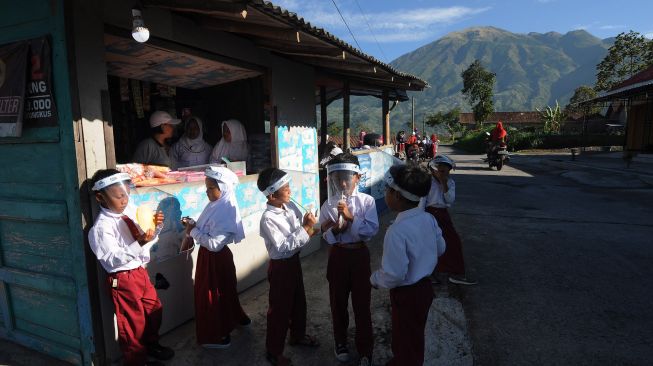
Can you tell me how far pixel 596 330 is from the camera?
3412mm

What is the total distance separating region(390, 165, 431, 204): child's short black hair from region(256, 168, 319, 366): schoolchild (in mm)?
703

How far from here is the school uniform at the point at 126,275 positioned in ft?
8.96

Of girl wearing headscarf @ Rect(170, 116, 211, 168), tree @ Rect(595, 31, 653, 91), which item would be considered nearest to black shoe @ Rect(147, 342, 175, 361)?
girl wearing headscarf @ Rect(170, 116, 211, 168)

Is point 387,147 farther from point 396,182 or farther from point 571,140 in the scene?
point 571,140

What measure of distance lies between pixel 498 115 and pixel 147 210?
63.5 metres

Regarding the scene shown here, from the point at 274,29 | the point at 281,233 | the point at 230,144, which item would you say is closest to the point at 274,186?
the point at 281,233

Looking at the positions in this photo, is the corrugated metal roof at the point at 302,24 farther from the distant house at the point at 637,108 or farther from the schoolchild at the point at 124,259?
the distant house at the point at 637,108

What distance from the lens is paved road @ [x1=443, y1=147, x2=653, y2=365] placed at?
3.18 m

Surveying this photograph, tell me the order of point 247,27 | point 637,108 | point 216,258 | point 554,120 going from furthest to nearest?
point 554,120
point 637,108
point 247,27
point 216,258

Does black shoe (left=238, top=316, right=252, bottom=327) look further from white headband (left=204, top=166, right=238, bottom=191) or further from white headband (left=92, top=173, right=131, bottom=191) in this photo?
white headband (left=92, top=173, right=131, bottom=191)

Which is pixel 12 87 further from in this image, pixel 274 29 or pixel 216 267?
pixel 274 29

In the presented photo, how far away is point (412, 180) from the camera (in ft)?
8.34

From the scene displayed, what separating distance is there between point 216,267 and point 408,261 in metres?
1.76

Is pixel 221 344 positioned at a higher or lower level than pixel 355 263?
lower
